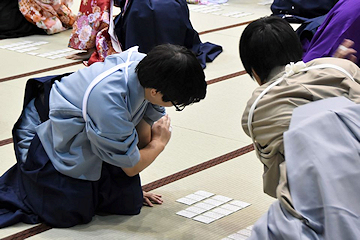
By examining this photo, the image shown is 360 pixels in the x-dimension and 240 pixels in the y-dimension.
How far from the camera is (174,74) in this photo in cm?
207

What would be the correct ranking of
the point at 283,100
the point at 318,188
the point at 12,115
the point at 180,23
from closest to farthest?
the point at 318,188, the point at 283,100, the point at 12,115, the point at 180,23

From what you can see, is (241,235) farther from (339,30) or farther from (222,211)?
(339,30)

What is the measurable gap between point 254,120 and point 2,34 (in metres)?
4.08

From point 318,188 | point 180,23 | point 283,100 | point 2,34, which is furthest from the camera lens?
point 2,34

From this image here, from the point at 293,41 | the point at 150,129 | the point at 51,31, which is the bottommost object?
the point at 51,31

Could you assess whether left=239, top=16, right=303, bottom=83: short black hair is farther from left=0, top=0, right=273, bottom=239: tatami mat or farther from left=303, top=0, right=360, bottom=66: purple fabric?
left=303, top=0, right=360, bottom=66: purple fabric

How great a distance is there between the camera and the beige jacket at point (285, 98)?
1772mm

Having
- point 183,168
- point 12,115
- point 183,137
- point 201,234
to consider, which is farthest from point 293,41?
point 12,115

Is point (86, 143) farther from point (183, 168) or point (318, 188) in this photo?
point (318, 188)

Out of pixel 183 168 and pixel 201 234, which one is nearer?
pixel 201 234

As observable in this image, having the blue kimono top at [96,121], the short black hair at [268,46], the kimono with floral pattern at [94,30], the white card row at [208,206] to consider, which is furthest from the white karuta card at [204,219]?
the kimono with floral pattern at [94,30]

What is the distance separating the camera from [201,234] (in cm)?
234

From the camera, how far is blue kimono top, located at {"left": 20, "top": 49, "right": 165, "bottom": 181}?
2.16m

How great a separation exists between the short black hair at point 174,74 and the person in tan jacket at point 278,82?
0.59 ft
